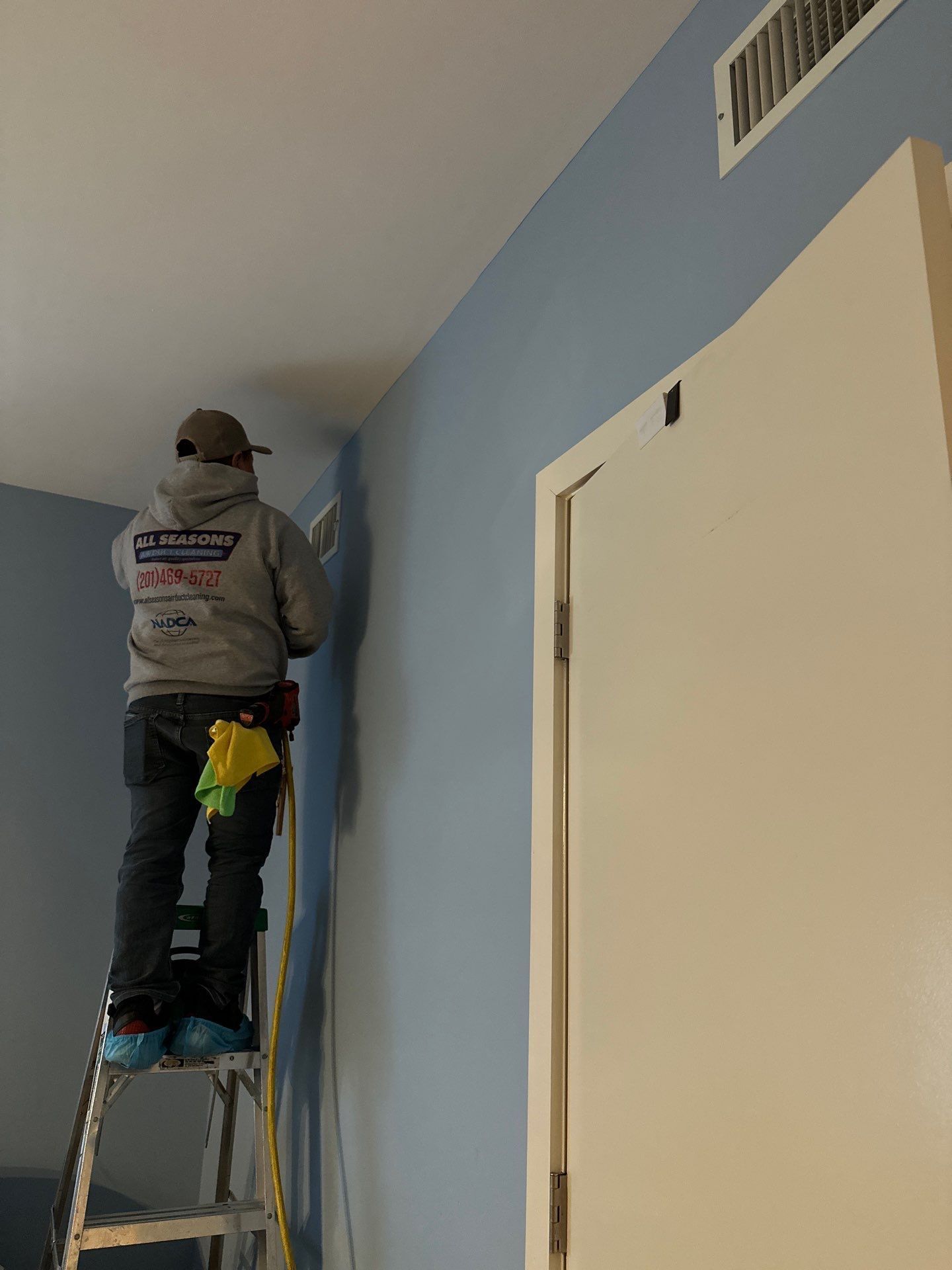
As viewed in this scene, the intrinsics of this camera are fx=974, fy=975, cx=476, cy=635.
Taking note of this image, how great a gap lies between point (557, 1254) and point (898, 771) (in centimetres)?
83

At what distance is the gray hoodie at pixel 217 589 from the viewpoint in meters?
2.18

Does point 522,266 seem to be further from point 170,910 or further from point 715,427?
point 170,910

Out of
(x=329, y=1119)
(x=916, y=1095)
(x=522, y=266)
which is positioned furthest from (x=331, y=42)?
(x=329, y=1119)

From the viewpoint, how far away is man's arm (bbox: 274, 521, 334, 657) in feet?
7.44

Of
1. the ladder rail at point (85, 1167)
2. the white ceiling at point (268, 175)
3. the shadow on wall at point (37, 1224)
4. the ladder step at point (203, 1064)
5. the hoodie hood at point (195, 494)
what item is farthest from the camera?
the shadow on wall at point (37, 1224)

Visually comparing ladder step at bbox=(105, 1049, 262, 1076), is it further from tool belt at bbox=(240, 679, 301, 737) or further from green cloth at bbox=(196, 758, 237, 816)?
tool belt at bbox=(240, 679, 301, 737)

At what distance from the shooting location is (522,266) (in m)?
1.89

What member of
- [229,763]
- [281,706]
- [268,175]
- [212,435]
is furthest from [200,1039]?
[268,175]

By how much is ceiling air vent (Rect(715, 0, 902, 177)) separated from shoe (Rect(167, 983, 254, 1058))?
1.82m

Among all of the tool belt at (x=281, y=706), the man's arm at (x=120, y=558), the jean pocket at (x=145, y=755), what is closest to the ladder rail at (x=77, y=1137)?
the jean pocket at (x=145, y=755)

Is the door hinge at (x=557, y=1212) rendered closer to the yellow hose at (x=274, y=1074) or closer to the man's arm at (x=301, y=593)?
the yellow hose at (x=274, y=1074)

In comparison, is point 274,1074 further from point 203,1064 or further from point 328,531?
point 328,531

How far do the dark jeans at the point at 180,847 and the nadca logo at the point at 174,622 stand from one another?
15cm

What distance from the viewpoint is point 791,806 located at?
2.83 feet
